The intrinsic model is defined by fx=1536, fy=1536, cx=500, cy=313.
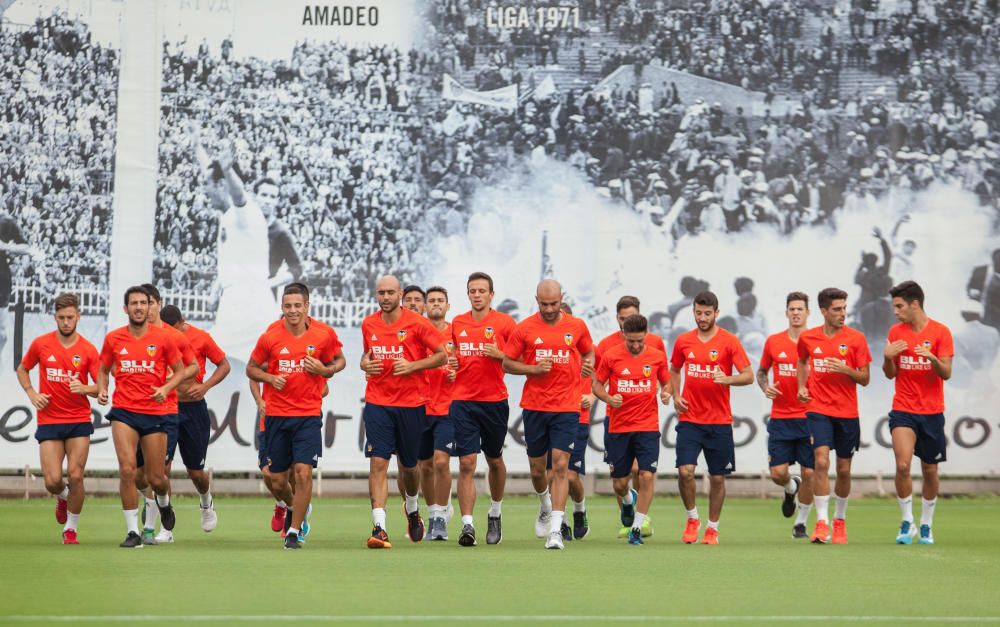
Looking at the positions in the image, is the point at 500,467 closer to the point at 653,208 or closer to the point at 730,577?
the point at 730,577

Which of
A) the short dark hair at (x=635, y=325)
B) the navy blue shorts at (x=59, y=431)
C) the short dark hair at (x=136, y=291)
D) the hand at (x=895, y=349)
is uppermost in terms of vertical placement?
the short dark hair at (x=136, y=291)

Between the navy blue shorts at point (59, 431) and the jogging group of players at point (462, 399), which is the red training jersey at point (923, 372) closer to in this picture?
the jogging group of players at point (462, 399)

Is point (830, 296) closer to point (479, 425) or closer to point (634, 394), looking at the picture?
point (634, 394)

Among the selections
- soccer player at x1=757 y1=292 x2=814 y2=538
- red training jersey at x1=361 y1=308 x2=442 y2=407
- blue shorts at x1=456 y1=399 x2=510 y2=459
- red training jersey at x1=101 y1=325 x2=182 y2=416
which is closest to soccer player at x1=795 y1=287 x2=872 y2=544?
soccer player at x1=757 y1=292 x2=814 y2=538

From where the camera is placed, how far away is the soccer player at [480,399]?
49.9 ft

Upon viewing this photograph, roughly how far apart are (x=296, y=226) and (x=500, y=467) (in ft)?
34.1

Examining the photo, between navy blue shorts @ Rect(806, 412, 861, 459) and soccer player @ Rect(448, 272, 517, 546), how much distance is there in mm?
3376

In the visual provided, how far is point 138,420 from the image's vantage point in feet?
48.1

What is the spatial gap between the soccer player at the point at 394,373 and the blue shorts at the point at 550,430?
109 cm

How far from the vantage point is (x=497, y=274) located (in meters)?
24.8

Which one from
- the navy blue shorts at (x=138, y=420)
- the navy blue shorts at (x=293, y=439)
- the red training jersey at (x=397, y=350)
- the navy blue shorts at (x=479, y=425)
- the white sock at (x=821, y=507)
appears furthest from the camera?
the white sock at (x=821, y=507)

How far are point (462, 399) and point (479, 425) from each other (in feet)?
1.02

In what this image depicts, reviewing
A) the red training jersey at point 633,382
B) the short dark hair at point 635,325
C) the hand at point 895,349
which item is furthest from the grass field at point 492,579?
the short dark hair at point 635,325

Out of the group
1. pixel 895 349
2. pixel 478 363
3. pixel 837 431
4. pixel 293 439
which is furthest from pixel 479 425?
pixel 895 349
